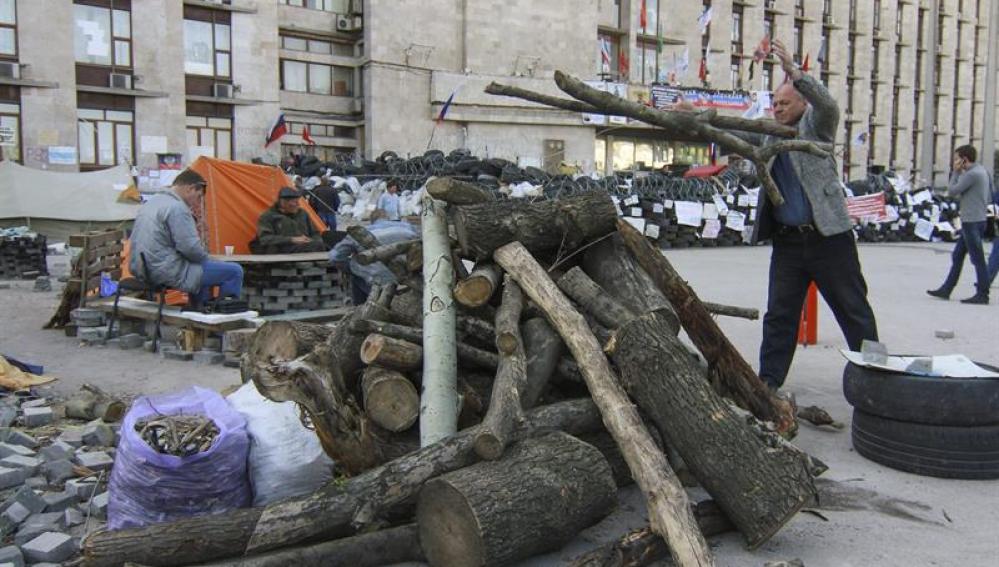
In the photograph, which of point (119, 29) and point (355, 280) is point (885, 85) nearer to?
point (119, 29)

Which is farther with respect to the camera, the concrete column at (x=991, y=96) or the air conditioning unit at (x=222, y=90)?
the concrete column at (x=991, y=96)

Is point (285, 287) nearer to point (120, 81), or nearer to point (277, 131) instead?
point (277, 131)

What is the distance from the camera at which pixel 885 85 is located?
58219 mm

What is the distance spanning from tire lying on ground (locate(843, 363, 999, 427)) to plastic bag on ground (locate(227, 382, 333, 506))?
9.84 feet

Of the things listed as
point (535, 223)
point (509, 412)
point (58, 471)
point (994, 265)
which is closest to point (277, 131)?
point (994, 265)

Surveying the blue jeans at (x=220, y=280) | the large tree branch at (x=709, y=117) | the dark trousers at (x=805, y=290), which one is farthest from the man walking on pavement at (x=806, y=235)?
the blue jeans at (x=220, y=280)

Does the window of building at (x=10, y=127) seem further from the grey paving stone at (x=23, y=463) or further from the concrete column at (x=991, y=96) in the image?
the concrete column at (x=991, y=96)

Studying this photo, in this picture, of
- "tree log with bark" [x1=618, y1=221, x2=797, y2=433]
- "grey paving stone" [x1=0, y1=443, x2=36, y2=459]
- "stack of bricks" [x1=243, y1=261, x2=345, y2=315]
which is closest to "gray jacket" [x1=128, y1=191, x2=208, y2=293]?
"stack of bricks" [x1=243, y1=261, x2=345, y2=315]

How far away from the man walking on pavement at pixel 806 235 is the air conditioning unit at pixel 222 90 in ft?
98.6

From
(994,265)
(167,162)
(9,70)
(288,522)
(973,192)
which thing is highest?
(9,70)

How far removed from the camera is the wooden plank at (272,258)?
30.9ft

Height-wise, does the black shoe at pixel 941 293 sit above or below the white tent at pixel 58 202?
below

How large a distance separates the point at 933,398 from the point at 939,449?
0.33 metres

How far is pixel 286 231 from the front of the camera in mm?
10828
